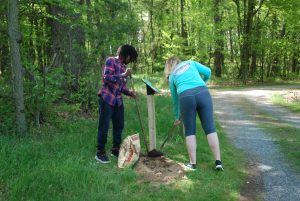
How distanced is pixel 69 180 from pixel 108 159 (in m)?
1.30

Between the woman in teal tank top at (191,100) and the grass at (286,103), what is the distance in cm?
757

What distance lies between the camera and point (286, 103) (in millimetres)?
14812

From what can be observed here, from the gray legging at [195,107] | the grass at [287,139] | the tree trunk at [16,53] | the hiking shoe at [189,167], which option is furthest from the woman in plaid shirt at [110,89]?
the grass at [287,139]

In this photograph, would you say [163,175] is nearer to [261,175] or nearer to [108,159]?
[108,159]

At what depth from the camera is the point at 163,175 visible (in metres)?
5.81

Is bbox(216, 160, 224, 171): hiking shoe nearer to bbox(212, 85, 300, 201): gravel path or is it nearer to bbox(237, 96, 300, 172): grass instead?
bbox(212, 85, 300, 201): gravel path

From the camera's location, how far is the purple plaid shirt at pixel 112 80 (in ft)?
20.5

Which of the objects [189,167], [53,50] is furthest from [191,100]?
[53,50]

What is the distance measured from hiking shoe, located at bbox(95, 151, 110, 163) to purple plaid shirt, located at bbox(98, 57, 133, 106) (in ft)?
2.67

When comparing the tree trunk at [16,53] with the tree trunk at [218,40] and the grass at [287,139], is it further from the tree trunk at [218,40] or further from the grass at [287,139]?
the tree trunk at [218,40]

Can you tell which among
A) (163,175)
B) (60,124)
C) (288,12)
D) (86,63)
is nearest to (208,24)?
(288,12)

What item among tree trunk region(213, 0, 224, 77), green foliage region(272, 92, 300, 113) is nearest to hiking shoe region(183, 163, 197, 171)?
green foliage region(272, 92, 300, 113)

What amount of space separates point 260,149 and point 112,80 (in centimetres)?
350

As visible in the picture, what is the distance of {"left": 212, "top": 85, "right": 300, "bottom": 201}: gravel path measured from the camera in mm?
5488
